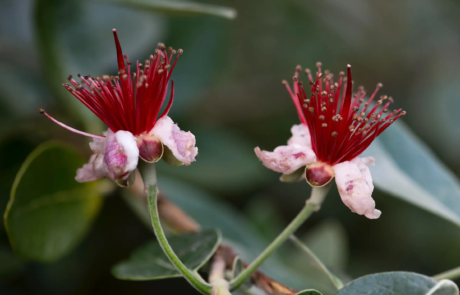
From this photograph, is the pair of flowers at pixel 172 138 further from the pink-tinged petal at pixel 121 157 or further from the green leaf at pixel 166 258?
the green leaf at pixel 166 258

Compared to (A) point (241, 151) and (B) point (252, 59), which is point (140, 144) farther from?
(B) point (252, 59)

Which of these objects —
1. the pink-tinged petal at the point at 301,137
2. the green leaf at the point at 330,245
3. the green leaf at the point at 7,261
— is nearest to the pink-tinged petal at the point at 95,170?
the pink-tinged petal at the point at 301,137

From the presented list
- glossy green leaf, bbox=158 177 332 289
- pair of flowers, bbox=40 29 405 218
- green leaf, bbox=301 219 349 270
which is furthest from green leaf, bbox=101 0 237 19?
green leaf, bbox=301 219 349 270

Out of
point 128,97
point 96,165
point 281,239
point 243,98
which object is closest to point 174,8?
point 128,97

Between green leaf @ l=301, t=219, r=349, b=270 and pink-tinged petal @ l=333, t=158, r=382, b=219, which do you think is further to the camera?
green leaf @ l=301, t=219, r=349, b=270

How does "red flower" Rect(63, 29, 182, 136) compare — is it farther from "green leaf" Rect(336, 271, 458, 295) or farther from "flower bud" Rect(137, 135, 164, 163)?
"green leaf" Rect(336, 271, 458, 295)
